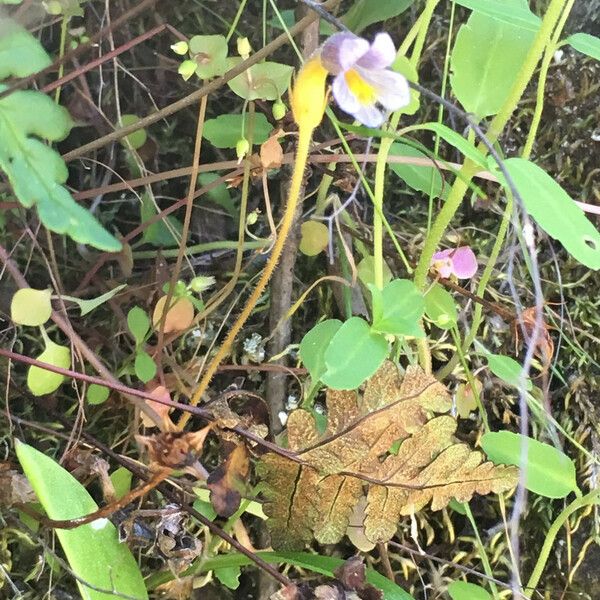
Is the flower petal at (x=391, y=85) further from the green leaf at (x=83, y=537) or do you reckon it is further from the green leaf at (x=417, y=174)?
the green leaf at (x=83, y=537)

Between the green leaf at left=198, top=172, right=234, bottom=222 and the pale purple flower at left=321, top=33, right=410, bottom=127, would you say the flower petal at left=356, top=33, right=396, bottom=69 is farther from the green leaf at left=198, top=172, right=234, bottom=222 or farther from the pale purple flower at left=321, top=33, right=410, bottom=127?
the green leaf at left=198, top=172, right=234, bottom=222

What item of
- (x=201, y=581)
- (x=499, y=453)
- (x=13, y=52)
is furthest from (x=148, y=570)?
(x=13, y=52)

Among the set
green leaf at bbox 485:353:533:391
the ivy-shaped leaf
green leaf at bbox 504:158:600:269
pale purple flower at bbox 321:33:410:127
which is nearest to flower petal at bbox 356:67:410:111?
pale purple flower at bbox 321:33:410:127

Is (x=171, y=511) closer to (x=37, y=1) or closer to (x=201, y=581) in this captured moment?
(x=201, y=581)

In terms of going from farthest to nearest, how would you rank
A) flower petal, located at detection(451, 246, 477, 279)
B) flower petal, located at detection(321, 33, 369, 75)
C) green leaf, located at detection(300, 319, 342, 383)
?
1. flower petal, located at detection(451, 246, 477, 279)
2. green leaf, located at detection(300, 319, 342, 383)
3. flower petal, located at detection(321, 33, 369, 75)

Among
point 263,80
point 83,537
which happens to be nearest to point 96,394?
point 83,537
